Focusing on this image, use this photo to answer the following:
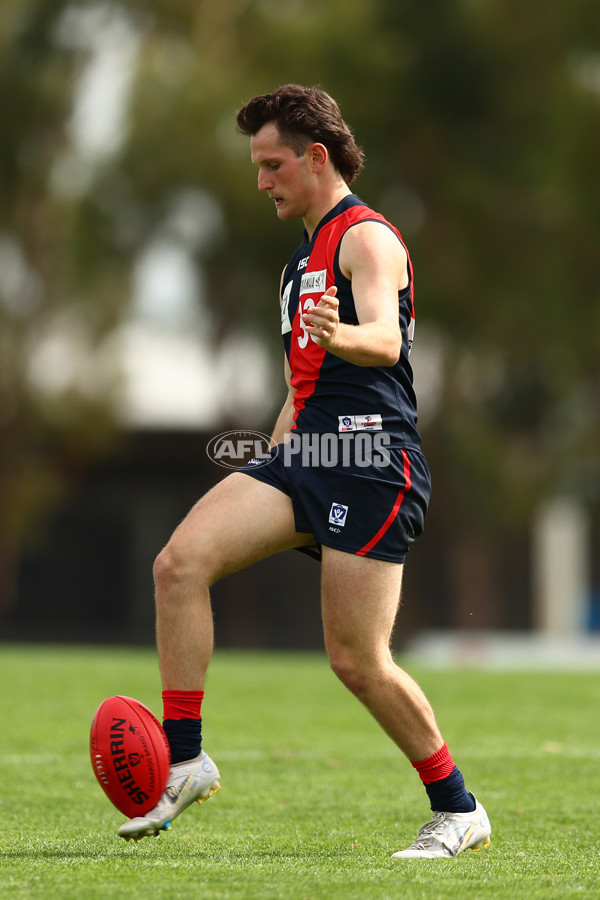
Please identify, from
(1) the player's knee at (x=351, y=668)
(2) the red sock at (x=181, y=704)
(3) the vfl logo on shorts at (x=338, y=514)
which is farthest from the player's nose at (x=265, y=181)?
(2) the red sock at (x=181, y=704)

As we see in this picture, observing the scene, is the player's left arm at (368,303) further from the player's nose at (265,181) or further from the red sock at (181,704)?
the red sock at (181,704)

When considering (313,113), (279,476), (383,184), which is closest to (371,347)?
(279,476)

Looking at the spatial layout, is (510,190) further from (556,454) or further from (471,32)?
(556,454)

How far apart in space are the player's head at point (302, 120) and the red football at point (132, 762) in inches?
76.9

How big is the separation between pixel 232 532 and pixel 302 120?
140 centimetres

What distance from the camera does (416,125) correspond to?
79.5 feet

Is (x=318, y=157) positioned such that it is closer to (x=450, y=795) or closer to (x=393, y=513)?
(x=393, y=513)

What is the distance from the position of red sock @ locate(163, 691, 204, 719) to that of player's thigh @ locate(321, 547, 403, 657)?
1.49 feet

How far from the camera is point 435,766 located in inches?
180

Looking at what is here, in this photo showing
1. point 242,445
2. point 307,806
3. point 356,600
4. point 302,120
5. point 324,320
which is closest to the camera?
point 324,320

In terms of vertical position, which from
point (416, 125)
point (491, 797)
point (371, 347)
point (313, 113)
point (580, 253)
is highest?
point (416, 125)

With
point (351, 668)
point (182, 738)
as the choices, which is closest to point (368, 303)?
point (351, 668)

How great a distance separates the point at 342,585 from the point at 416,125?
20826 millimetres

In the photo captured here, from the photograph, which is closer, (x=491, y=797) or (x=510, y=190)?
(x=491, y=797)
